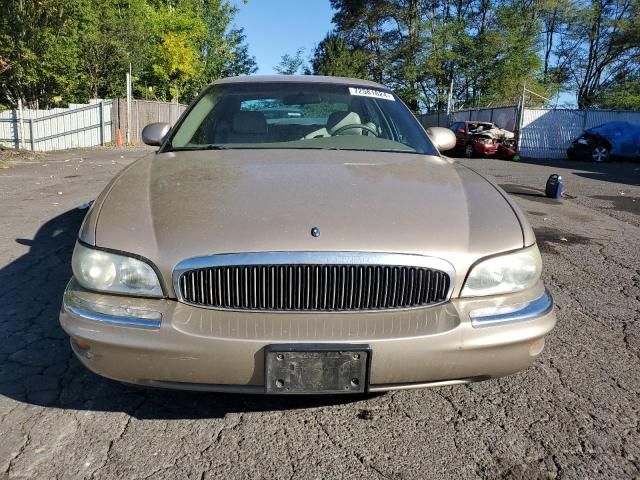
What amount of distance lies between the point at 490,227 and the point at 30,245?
442cm

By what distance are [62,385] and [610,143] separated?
1996 centimetres

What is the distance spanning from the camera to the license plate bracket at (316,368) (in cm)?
191

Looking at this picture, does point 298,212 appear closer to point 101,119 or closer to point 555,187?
point 555,187

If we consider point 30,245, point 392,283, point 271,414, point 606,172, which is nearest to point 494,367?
point 392,283

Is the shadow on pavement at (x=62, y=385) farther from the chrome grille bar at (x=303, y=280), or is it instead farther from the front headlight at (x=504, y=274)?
Answer: the front headlight at (x=504, y=274)

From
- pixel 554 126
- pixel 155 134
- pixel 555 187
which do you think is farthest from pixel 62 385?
pixel 554 126

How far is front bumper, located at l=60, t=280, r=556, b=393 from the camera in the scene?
1.94 meters

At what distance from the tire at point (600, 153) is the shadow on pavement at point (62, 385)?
1915 cm

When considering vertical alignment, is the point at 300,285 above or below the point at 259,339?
above

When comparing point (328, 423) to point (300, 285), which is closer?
point (300, 285)

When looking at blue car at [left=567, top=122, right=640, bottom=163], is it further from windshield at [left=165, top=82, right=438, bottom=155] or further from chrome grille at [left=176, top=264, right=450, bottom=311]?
chrome grille at [left=176, top=264, right=450, bottom=311]

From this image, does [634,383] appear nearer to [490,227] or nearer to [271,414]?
[490,227]

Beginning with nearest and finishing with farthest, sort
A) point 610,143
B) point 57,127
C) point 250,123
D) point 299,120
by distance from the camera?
point 250,123 < point 299,120 < point 57,127 < point 610,143

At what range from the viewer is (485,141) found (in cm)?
1934
